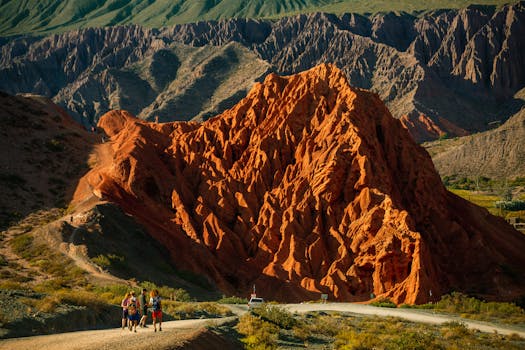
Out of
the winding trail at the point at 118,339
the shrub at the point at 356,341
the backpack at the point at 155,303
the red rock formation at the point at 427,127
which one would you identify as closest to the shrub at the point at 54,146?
the winding trail at the point at 118,339

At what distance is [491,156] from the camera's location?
13950cm

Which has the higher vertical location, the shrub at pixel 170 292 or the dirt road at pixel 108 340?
the shrub at pixel 170 292

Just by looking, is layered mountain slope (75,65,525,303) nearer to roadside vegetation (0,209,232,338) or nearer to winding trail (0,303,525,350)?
roadside vegetation (0,209,232,338)

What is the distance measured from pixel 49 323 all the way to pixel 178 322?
626cm

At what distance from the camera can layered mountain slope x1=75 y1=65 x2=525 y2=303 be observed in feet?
181

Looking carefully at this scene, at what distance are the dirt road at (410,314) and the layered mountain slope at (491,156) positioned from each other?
93934mm

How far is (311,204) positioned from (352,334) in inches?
1101

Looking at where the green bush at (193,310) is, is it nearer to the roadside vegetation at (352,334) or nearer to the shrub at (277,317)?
the roadside vegetation at (352,334)

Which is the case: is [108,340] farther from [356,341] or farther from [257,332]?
[356,341]

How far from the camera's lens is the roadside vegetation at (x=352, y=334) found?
30844 millimetres

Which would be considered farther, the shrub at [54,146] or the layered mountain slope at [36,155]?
the shrub at [54,146]

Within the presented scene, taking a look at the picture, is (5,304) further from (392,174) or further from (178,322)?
(392,174)

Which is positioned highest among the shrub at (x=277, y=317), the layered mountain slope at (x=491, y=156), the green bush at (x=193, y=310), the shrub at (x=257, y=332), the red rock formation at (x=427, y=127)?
the red rock formation at (x=427, y=127)

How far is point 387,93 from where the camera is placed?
650 feet
